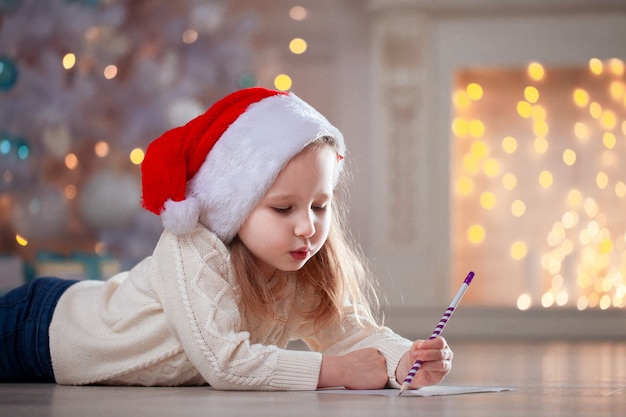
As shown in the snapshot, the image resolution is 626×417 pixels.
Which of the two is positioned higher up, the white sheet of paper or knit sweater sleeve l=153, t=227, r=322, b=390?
knit sweater sleeve l=153, t=227, r=322, b=390

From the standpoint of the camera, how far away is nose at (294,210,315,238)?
149cm

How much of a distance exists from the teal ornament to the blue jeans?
1769 mm

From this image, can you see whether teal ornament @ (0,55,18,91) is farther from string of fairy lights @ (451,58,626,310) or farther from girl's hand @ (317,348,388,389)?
girl's hand @ (317,348,388,389)

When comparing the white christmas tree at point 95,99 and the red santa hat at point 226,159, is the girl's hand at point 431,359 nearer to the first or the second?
the red santa hat at point 226,159

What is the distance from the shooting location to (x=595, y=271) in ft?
14.1

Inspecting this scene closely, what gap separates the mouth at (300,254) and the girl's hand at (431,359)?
0.22m

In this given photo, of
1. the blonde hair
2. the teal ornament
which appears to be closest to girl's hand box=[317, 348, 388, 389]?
the blonde hair

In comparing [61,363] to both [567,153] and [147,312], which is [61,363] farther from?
[567,153]

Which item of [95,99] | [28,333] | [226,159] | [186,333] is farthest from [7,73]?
[186,333]

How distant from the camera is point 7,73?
339cm

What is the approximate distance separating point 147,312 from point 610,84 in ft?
10.6

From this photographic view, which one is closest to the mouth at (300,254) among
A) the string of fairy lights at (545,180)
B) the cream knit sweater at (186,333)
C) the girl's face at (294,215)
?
the girl's face at (294,215)

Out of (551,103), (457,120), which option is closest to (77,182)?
(457,120)

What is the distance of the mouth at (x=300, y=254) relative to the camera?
1.52 m
